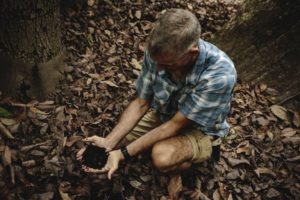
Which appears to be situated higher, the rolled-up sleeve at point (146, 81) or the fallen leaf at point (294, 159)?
the rolled-up sleeve at point (146, 81)

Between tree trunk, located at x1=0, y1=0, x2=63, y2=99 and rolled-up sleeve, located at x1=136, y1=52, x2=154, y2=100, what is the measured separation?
94cm

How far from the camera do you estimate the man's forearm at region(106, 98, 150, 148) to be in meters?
3.24

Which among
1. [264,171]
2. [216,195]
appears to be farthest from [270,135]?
[216,195]

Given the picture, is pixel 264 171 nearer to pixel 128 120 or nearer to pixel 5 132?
pixel 128 120

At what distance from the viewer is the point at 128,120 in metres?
3.31

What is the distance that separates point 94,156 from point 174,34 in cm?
125

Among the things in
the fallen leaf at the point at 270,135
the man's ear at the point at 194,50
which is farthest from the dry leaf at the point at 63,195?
the fallen leaf at the point at 270,135

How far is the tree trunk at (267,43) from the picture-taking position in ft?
13.8

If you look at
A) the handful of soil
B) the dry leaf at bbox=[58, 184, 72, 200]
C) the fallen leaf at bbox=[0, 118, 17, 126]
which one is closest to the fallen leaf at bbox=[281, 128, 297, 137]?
the handful of soil

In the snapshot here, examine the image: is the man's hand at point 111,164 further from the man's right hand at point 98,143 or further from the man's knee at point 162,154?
the man's knee at point 162,154

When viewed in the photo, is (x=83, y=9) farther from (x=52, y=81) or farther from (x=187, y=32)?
(x=187, y=32)

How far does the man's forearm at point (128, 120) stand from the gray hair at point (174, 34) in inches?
33.0

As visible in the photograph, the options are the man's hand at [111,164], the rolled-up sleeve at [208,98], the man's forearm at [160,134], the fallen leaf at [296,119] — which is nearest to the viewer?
the rolled-up sleeve at [208,98]

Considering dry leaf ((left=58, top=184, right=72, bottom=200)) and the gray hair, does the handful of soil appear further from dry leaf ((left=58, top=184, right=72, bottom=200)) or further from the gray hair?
the gray hair
